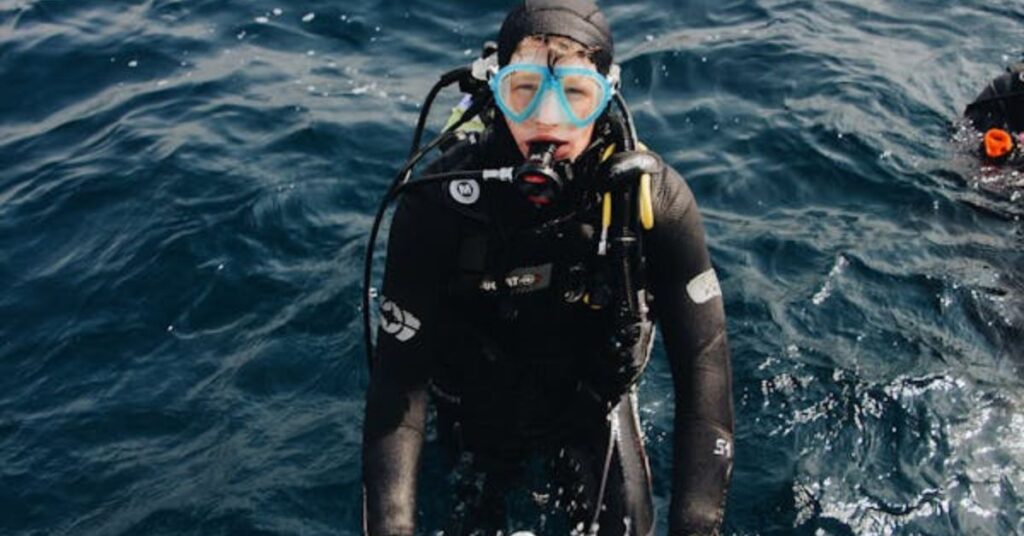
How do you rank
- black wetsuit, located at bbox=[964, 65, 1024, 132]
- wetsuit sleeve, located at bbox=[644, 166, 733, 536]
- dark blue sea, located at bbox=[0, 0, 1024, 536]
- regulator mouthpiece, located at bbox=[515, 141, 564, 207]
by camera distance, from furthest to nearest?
black wetsuit, located at bbox=[964, 65, 1024, 132] < dark blue sea, located at bbox=[0, 0, 1024, 536] < wetsuit sleeve, located at bbox=[644, 166, 733, 536] < regulator mouthpiece, located at bbox=[515, 141, 564, 207]

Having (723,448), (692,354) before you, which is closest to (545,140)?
(692,354)

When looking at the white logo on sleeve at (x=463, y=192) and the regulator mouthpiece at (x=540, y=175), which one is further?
the white logo on sleeve at (x=463, y=192)

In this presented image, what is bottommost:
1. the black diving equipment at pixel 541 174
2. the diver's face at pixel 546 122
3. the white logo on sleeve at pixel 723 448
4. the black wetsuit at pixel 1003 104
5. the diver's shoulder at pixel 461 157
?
the white logo on sleeve at pixel 723 448

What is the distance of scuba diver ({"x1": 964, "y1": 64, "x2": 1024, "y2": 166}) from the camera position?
598 cm

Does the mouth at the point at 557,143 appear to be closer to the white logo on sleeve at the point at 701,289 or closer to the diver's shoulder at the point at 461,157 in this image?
the diver's shoulder at the point at 461,157

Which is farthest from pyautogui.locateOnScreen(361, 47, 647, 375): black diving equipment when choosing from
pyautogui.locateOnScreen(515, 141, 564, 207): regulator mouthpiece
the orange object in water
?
the orange object in water

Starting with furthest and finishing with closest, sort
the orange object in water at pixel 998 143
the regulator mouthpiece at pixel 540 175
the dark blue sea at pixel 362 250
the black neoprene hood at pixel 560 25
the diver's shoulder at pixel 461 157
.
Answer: the orange object in water at pixel 998 143 < the dark blue sea at pixel 362 250 < the diver's shoulder at pixel 461 157 < the black neoprene hood at pixel 560 25 < the regulator mouthpiece at pixel 540 175

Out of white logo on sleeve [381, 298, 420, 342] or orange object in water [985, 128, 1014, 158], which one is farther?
orange object in water [985, 128, 1014, 158]

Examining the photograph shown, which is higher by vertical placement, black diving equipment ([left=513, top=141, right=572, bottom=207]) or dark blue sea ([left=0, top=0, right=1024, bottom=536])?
black diving equipment ([left=513, top=141, right=572, bottom=207])

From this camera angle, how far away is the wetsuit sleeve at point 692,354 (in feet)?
10.3

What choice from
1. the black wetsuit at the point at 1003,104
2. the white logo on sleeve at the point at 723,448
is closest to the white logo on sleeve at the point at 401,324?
the white logo on sleeve at the point at 723,448

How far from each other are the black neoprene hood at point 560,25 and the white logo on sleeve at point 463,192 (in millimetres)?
442

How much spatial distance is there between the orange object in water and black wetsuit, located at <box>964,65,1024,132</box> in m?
0.25

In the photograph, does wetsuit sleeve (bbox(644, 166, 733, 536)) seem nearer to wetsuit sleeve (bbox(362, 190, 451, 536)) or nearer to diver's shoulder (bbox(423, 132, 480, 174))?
diver's shoulder (bbox(423, 132, 480, 174))
